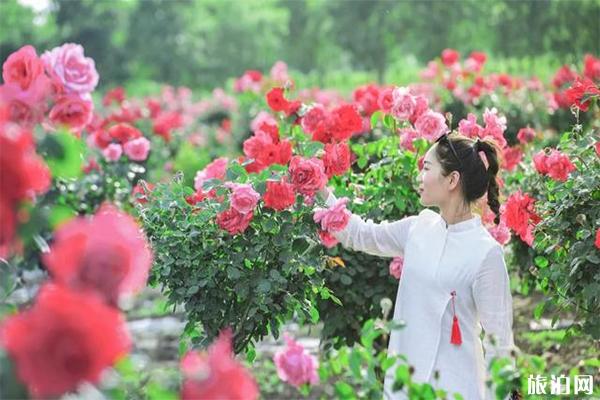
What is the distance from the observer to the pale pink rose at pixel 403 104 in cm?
386

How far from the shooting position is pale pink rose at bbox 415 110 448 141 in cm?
367

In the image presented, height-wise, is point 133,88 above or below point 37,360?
below

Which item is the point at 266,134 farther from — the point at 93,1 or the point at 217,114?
the point at 93,1

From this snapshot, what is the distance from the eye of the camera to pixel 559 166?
11.5ft

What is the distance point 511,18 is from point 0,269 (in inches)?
1053

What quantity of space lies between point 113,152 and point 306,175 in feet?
9.40

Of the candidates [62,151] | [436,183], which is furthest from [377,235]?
[62,151]

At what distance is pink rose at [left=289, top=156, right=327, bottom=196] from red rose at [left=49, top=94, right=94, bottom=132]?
68 centimetres

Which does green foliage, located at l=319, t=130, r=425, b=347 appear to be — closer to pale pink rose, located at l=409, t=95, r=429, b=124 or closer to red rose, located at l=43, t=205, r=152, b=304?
pale pink rose, located at l=409, t=95, r=429, b=124

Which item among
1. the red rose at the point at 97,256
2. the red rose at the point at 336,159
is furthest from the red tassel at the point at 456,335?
the red rose at the point at 97,256

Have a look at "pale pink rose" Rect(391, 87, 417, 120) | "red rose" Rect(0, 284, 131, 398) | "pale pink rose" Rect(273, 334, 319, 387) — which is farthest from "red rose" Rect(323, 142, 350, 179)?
"red rose" Rect(0, 284, 131, 398)

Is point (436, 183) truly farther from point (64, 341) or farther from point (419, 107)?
point (64, 341)

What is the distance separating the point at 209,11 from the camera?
4431 cm

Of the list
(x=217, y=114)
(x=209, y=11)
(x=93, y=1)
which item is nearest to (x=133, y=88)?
(x=93, y=1)
